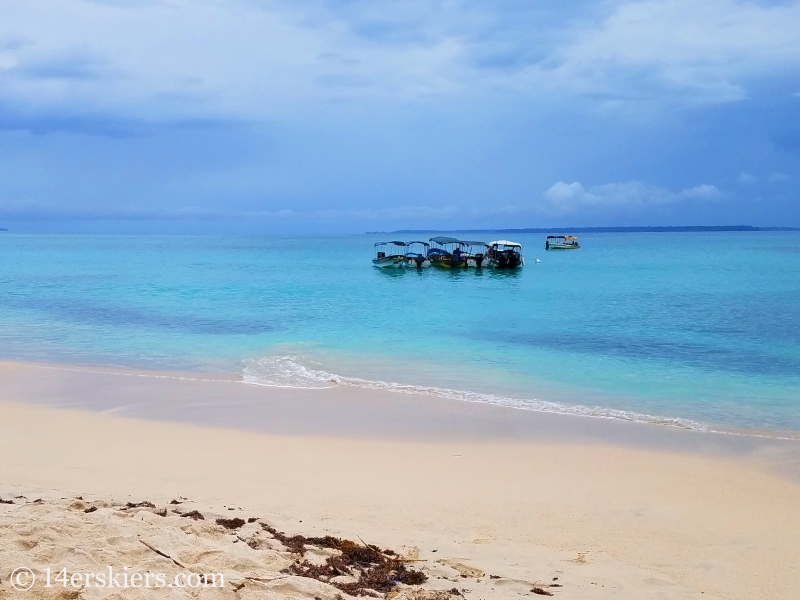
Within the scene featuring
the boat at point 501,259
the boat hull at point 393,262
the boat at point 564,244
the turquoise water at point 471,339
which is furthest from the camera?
the boat at point 564,244

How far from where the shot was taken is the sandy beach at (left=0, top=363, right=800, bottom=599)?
5.24 meters

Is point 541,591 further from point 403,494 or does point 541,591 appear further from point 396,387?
point 396,387

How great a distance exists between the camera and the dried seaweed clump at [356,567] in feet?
16.3

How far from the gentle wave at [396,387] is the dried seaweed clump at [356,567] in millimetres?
6903

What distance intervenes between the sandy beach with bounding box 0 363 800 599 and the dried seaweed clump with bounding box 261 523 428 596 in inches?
4.4

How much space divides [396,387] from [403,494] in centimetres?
605

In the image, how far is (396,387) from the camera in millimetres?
13656

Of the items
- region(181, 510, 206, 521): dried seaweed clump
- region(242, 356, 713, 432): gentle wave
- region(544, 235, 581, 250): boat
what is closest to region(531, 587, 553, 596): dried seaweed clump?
region(181, 510, 206, 521): dried seaweed clump

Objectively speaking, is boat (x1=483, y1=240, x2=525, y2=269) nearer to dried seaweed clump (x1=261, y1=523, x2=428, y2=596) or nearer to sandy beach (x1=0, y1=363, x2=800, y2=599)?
sandy beach (x1=0, y1=363, x2=800, y2=599)

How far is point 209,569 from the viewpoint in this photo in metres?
4.84

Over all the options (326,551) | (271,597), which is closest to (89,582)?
(271,597)

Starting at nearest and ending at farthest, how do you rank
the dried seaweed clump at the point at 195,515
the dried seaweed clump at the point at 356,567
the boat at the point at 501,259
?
the dried seaweed clump at the point at 356,567, the dried seaweed clump at the point at 195,515, the boat at the point at 501,259

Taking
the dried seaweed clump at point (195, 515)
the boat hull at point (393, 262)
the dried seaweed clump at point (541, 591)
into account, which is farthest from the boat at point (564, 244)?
the dried seaweed clump at point (541, 591)

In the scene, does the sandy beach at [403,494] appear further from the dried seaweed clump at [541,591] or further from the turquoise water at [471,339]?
the turquoise water at [471,339]
